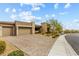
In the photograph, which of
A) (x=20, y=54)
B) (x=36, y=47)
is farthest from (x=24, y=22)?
(x=20, y=54)

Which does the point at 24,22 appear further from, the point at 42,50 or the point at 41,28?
the point at 42,50

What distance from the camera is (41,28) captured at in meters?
18.3

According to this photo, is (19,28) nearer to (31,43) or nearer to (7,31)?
(7,31)

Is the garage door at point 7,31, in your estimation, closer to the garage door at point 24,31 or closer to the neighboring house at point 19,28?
the neighboring house at point 19,28

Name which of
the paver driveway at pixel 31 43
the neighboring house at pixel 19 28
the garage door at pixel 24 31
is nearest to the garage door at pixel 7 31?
the neighboring house at pixel 19 28

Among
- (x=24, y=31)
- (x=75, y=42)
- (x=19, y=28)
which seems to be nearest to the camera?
(x=24, y=31)

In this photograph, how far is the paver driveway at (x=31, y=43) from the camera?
637 inches

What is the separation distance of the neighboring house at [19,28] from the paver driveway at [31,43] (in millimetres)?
570

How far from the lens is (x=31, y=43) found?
17.5 m

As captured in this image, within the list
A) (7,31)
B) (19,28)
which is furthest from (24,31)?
(7,31)

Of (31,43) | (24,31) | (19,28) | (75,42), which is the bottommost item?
(75,42)

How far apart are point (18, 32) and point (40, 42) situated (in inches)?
94.0

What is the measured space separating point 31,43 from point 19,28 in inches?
117

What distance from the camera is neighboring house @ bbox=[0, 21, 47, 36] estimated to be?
722 inches
